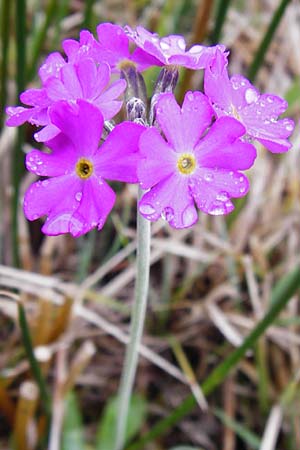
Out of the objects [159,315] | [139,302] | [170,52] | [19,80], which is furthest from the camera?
[159,315]

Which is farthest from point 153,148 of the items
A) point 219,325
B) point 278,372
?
point 278,372

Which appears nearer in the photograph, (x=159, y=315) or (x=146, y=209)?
(x=146, y=209)

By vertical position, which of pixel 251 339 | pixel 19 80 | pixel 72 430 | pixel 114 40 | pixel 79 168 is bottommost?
pixel 72 430

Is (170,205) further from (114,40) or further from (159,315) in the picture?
(159,315)

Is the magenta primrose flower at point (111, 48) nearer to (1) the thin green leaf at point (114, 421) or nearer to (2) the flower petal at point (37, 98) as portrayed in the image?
(2) the flower petal at point (37, 98)

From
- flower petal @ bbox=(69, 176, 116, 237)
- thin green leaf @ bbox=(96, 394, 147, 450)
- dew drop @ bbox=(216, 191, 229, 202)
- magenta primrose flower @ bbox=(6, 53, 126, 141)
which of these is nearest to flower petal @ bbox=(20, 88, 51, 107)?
magenta primrose flower @ bbox=(6, 53, 126, 141)

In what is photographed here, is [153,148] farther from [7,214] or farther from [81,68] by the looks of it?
[7,214]

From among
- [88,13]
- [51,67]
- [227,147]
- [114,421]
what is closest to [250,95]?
[227,147]
